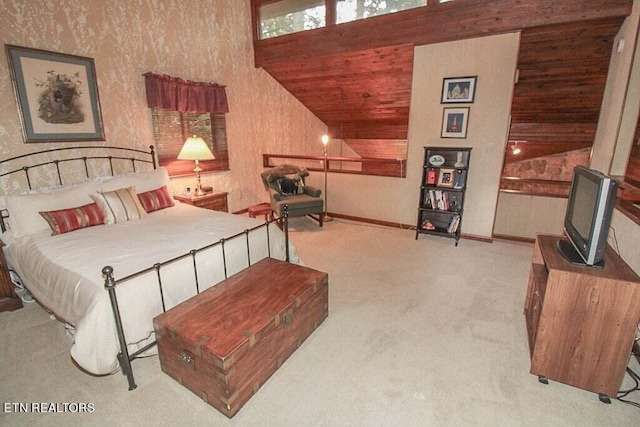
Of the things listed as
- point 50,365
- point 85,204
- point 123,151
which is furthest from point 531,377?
point 123,151

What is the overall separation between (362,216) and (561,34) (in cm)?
335

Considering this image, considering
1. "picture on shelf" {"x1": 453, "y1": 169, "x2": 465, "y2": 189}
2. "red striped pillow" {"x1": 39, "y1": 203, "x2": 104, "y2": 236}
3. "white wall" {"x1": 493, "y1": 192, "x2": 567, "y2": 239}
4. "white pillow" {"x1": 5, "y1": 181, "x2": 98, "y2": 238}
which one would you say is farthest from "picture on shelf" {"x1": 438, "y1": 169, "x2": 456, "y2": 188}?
"white pillow" {"x1": 5, "y1": 181, "x2": 98, "y2": 238}

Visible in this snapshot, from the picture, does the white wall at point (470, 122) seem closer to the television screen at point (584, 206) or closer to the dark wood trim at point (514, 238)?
the dark wood trim at point (514, 238)

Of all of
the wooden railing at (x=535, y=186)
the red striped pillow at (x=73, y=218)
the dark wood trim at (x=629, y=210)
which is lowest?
the red striped pillow at (x=73, y=218)

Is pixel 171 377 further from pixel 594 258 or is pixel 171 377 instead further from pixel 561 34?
pixel 561 34

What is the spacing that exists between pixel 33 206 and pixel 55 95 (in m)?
1.23

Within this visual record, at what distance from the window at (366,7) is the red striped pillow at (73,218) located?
13.4 ft

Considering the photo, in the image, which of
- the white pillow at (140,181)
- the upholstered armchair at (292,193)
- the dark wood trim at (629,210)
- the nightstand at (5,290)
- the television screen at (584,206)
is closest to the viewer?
the television screen at (584,206)

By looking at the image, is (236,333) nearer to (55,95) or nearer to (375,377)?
(375,377)

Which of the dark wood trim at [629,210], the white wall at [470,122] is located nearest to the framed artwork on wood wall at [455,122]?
the white wall at [470,122]

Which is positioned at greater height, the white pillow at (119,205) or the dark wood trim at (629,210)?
the dark wood trim at (629,210)

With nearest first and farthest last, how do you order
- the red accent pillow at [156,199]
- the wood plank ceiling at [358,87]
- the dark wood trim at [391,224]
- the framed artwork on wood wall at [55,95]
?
the framed artwork on wood wall at [55,95] → the red accent pillow at [156,199] → the dark wood trim at [391,224] → the wood plank ceiling at [358,87]

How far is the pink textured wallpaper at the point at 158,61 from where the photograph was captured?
116 inches

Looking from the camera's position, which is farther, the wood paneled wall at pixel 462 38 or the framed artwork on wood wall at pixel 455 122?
the framed artwork on wood wall at pixel 455 122
